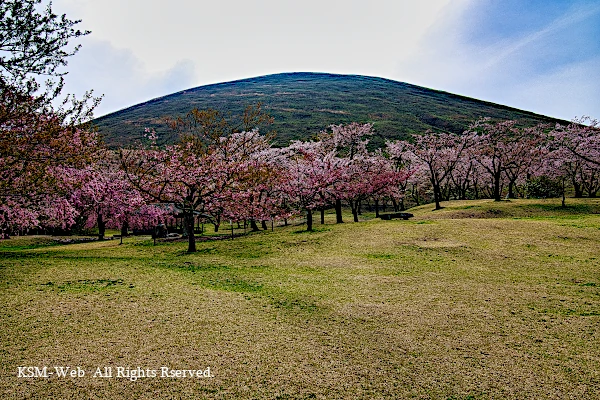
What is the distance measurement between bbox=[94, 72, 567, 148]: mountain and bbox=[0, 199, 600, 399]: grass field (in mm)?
83125

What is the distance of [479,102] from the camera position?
156625 millimetres

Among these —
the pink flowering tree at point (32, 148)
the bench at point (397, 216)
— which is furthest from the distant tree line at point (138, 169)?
the bench at point (397, 216)

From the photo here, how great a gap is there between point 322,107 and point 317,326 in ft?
431

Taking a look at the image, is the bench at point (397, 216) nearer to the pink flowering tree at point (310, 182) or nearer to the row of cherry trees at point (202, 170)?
the row of cherry trees at point (202, 170)

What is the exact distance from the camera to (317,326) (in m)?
7.54

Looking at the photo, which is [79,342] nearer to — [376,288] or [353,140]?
[376,288]

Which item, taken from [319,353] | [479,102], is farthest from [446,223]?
[479,102]

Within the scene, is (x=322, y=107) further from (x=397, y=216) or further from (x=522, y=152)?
(x=397, y=216)

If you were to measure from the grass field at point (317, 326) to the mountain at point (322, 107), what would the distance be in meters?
83.1

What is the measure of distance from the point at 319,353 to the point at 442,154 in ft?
151

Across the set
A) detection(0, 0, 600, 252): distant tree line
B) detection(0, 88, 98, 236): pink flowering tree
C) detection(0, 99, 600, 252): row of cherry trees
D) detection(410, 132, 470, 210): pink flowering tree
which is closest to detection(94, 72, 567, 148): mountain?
detection(410, 132, 470, 210): pink flowering tree

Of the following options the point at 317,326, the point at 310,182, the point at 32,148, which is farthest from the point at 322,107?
the point at 317,326

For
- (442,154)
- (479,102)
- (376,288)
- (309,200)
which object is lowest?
(376,288)

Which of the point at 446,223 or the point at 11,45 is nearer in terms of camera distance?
the point at 11,45
